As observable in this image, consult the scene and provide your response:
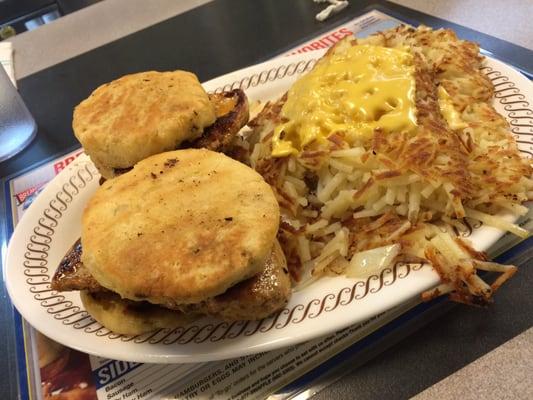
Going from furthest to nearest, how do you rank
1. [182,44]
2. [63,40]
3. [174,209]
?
[63,40]
[182,44]
[174,209]

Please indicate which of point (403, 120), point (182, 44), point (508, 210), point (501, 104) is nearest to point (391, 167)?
point (403, 120)

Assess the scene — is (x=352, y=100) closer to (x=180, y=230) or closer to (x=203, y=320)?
(x=180, y=230)

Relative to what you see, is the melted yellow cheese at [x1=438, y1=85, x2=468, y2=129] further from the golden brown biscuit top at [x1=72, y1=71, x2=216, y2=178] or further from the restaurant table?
the golden brown biscuit top at [x1=72, y1=71, x2=216, y2=178]

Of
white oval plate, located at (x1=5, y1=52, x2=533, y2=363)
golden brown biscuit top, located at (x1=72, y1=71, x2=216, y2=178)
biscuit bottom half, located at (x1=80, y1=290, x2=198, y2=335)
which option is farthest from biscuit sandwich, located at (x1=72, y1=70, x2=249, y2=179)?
biscuit bottom half, located at (x1=80, y1=290, x2=198, y2=335)

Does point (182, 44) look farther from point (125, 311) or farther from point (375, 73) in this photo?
point (125, 311)

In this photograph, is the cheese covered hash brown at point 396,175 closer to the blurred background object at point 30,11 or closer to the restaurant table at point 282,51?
the restaurant table at point 282,51

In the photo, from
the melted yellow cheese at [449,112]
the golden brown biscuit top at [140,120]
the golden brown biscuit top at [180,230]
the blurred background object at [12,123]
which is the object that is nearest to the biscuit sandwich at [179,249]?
the golden brown biscuit top at [180,230]
